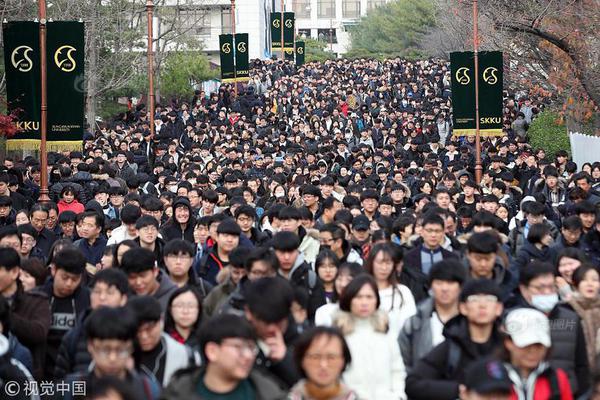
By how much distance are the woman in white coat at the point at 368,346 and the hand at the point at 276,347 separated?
0.46 metres

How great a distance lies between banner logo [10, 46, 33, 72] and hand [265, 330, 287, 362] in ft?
36.0

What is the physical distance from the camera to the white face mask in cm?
750

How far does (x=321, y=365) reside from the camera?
5570mm

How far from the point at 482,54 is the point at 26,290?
1683cm

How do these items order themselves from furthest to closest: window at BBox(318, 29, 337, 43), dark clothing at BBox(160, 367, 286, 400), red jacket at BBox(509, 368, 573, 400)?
window at BBox(318, 29, 337, 43)
red jacket at BBox(509, 368, 573, 400)
dark clothing at BBox(160, 367, 286, 400)

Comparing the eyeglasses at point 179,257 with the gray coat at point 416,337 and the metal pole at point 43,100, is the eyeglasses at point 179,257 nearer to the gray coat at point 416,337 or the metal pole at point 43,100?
the gray coat at point 416,337

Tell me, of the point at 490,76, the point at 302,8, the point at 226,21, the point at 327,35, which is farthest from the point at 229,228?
the point at 302,8

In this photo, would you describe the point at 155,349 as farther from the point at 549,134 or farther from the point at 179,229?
the point at 549,134

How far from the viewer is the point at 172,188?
17453mm

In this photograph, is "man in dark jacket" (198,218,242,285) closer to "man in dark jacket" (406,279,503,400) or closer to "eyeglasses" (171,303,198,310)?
"eyeglasses" (171,303,198,310)

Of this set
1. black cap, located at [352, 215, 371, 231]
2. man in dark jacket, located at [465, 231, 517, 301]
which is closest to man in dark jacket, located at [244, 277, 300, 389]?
man in dark jacket, located at [465, 231, 517, 301]

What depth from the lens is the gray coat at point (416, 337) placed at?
691 cm

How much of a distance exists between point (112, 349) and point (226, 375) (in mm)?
797

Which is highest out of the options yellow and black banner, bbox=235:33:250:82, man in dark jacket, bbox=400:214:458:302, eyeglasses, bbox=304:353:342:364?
yellow and black banner, bbox=235:33:250:82
